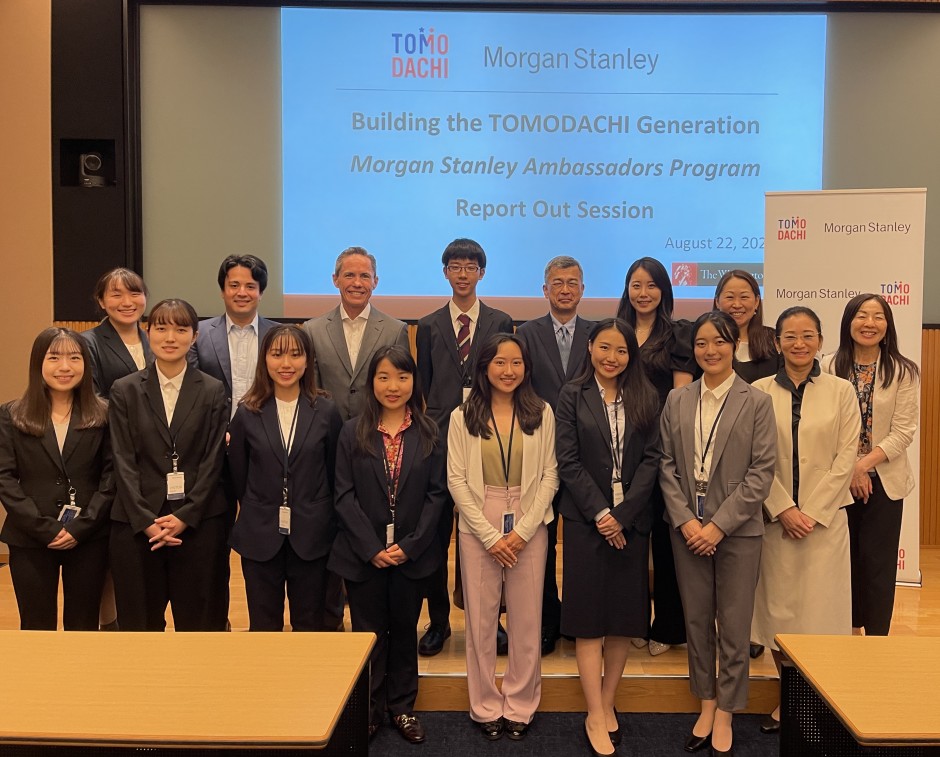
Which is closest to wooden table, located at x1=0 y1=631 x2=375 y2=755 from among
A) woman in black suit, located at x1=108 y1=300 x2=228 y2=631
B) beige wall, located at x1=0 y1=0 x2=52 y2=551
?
woman in black suit, located at x1=108 y1=300 x2=228 y2=631

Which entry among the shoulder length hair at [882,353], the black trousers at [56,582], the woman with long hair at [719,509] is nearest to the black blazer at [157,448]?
the black trousers at [56,582]

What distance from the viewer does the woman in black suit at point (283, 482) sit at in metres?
2.91

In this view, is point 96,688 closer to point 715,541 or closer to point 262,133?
point 715,541

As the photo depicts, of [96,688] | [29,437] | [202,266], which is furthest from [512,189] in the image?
[96,688]

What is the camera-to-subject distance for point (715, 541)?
2.78 meters

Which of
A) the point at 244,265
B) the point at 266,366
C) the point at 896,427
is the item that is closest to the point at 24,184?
the point at 244,265

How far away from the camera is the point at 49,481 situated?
297 cm

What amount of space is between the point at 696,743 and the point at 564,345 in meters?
1.61

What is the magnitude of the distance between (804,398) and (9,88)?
16.6 ft

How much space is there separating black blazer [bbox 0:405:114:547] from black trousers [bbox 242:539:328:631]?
23.3 inches

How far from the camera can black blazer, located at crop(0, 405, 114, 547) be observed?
2.92 meters

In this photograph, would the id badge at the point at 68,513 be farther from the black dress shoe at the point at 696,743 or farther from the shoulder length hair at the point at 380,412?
the black dress shoe at the point at 696,743

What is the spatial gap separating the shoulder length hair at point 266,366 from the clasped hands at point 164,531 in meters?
0.49

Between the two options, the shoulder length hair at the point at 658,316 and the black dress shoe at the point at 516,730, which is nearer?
the black dress shoe at the point at 516,730
